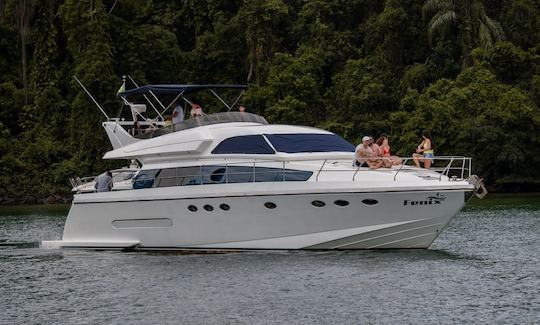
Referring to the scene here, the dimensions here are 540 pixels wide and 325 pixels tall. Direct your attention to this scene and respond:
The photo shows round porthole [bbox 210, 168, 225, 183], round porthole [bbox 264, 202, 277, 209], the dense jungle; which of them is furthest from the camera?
the dense jungle

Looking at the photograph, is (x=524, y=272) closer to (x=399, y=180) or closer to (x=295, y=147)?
(x=399, y=180)

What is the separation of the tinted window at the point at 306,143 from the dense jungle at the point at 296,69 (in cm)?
2324

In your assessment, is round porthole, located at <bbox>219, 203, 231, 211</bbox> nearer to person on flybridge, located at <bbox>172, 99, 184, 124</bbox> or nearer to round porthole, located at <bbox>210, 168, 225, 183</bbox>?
round porthole, located at <bbox>210, 168, 225, 183</bbox>

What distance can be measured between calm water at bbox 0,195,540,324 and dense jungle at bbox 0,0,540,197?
22.2 m

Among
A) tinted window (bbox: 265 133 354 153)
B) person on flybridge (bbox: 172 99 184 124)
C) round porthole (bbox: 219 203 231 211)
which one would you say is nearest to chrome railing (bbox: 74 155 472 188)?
tinted window (bbox: 265 133 354 153)

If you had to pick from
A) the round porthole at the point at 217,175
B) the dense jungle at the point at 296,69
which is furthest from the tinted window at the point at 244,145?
the dense jungle at the point at 296,69

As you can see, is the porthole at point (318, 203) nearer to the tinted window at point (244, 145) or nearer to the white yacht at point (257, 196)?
the white yacht at point (257, 196)

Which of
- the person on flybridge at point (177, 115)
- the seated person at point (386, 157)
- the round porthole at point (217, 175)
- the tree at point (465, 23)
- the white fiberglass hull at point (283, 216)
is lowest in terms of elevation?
the white fiberglass hull at point (283, 216)

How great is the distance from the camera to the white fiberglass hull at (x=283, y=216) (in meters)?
23.7

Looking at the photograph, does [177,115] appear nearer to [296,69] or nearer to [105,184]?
[105,184]

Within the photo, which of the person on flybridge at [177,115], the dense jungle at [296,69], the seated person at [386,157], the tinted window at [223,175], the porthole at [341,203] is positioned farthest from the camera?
the dense jungle at [296,69]

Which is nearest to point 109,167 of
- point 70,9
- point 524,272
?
point 70,9

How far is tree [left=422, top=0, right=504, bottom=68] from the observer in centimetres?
5247

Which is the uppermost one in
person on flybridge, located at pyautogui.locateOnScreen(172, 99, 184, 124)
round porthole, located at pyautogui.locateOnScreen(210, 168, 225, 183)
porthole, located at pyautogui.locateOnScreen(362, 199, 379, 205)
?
person on flybridge, located at pyautogui.locateOnScreen(172, 99, 184, 124)
